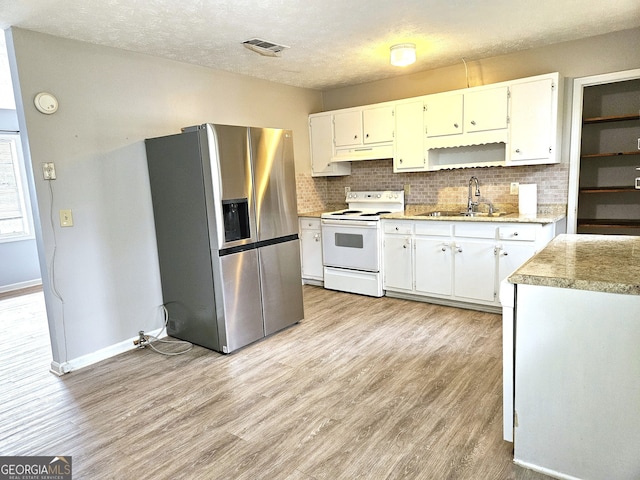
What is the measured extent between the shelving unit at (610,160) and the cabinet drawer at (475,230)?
4.55 ft

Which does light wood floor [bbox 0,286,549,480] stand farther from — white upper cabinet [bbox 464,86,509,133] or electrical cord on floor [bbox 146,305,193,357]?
white upper cabinet [bbox 464,86,509,133]

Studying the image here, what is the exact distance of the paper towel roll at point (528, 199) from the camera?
12.0 feet

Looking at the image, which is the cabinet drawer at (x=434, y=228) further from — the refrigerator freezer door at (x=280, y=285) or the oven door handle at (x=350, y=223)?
the refrigerator freezer door at (x=280, y=285)

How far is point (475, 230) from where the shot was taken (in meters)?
3.61

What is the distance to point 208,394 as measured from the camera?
2.53m

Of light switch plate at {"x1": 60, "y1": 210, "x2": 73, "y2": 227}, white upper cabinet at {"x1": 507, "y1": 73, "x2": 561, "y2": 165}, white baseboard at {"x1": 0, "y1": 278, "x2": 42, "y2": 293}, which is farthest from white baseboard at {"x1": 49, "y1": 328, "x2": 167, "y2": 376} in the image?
white upper cabinet at {"x1": 507, "y1": 73, "x2": 561, "y2": 165}

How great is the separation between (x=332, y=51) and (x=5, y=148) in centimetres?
499

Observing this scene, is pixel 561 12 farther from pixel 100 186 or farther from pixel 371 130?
pixel 100 186

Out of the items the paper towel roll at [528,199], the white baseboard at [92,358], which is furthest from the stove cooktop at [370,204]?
the white baseboard at [92,358]

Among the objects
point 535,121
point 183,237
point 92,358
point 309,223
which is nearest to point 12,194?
point 92,358

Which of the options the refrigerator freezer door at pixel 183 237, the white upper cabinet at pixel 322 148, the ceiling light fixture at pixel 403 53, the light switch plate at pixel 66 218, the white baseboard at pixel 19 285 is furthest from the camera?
the white baseboard at pixel 19 285

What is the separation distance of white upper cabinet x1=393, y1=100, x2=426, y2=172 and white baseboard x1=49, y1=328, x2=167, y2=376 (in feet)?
9.70

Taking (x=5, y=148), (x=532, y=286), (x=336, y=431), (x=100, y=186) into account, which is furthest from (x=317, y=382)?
(x=5, y=148)

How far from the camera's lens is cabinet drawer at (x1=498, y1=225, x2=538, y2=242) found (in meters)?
3.33
